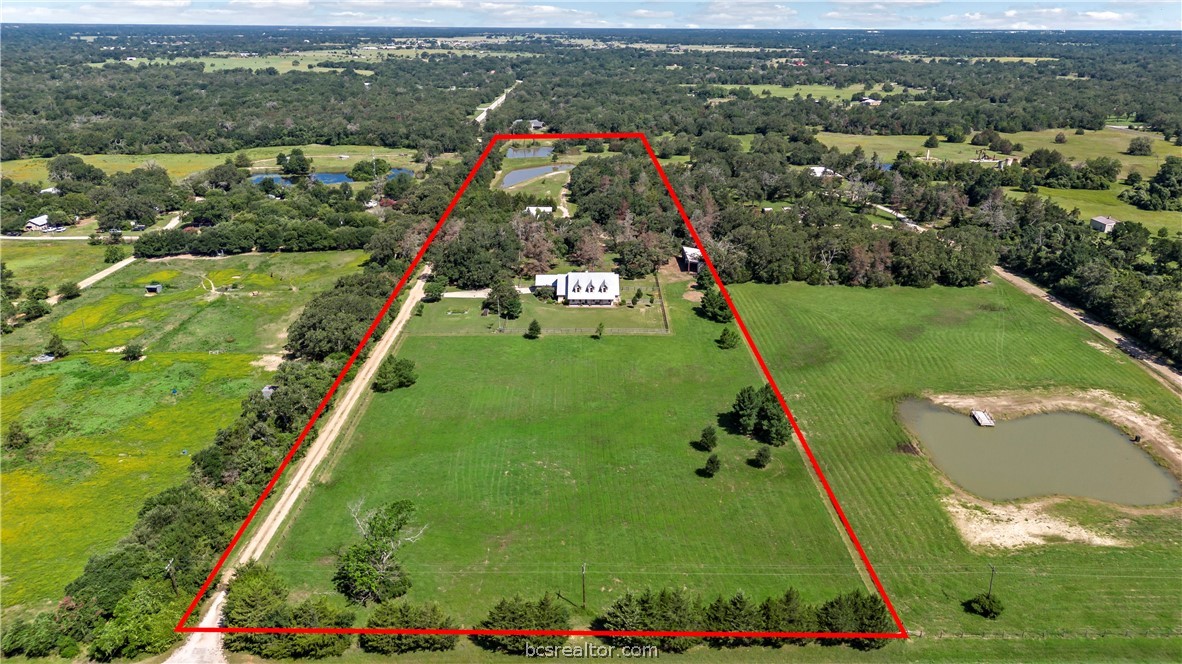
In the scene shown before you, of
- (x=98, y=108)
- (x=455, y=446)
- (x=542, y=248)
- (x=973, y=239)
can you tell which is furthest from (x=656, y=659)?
(x=98, y=108)

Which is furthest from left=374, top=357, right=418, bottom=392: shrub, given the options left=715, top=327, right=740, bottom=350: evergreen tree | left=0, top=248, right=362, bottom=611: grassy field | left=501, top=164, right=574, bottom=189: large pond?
left=501, top=164, right=574, bottom=189: large pond

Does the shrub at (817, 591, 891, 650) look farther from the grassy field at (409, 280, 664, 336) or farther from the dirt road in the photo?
the dirt road

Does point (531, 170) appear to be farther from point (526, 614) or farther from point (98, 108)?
point (98, 108)

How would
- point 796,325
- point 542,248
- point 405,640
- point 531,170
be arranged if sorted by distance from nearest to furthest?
1. point 405,640
2. point 796,325
3. point 542,248
4. point 531,170

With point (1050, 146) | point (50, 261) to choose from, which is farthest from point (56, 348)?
point (1050, 146)

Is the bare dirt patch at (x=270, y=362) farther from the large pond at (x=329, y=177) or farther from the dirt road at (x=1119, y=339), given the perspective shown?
the dirt road at (x=1119, y=339)
